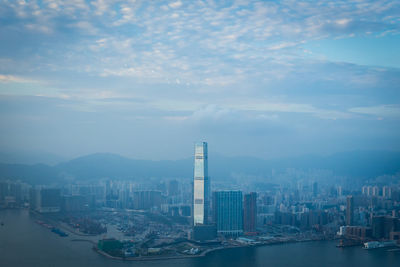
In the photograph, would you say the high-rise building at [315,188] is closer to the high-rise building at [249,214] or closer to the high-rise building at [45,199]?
the high-rise building at [249,214]

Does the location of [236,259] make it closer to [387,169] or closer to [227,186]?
[387,169]

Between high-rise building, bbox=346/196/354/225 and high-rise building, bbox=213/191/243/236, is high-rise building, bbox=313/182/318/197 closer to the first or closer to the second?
high-rise building, bbox=346/196/354/225

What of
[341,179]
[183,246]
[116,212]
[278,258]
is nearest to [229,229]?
[183,246]

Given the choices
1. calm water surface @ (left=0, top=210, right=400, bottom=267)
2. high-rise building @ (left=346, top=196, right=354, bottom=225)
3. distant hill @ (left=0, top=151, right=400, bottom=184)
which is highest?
distant hill @ (left=0, top=151, right=400, bottom=184)

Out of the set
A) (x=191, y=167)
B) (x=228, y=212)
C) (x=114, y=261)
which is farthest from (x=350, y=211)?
(x=114, y=261)

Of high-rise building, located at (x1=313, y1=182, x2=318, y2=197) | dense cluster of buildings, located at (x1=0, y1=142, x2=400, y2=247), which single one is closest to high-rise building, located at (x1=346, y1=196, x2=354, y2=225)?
dense cluster of buildings, located at (x1=0, y1=142, x2=400, y2=247)

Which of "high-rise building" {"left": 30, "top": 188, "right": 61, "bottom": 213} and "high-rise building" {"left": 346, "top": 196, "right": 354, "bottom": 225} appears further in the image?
"high-rise building" {"left": 346, "top": 196, "right": 354, "bottom": 225}
